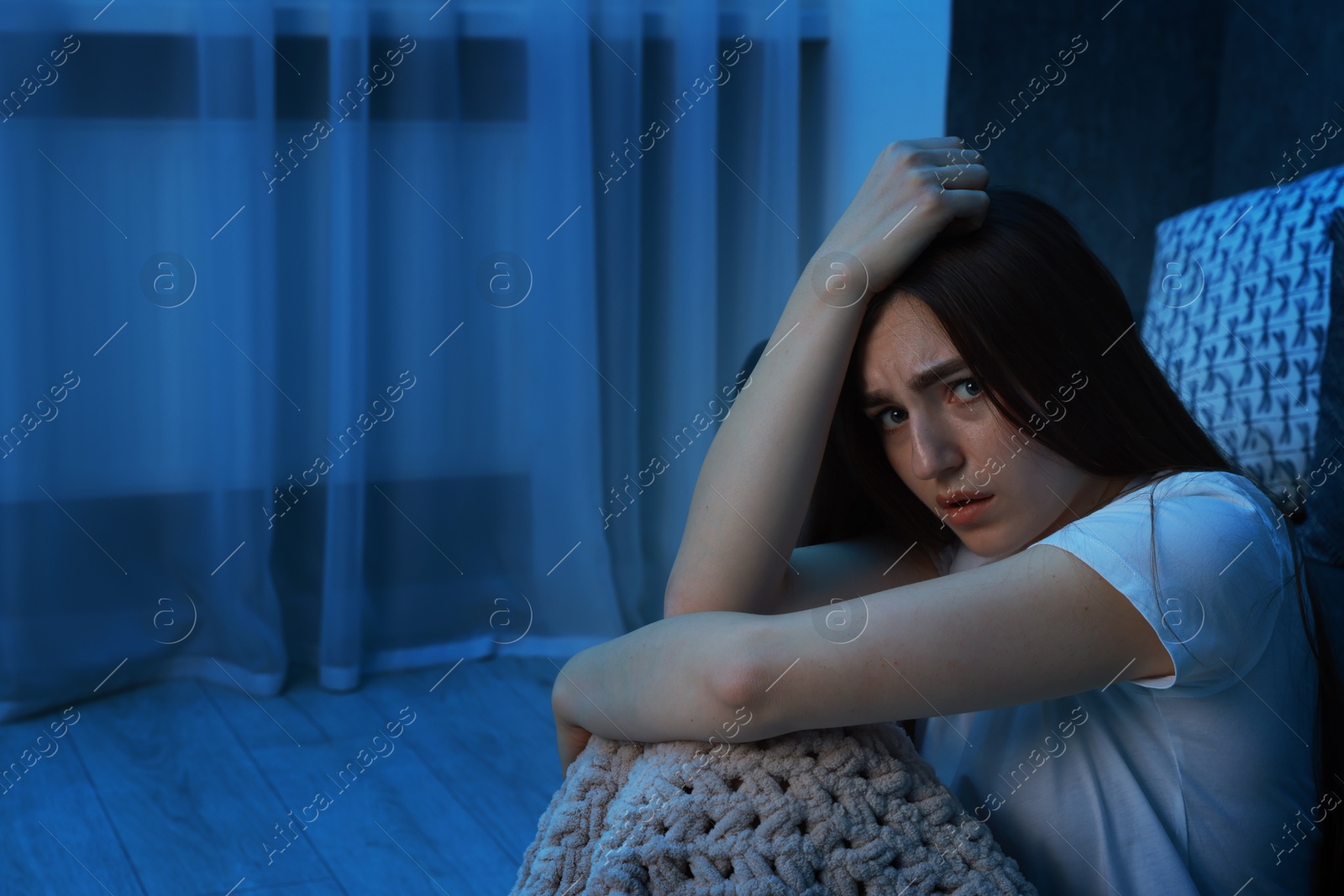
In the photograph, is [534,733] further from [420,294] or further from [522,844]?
[420,294]

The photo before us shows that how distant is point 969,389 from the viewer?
84 cm

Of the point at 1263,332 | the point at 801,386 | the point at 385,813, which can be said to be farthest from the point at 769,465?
the point at 385,813

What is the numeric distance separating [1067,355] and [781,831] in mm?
400

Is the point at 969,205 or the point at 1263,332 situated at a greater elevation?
the point at 969,205

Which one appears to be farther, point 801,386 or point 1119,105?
point 1119,105

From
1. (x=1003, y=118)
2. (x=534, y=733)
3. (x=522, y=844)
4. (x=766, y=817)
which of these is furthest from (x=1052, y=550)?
(x=1003, y=118)

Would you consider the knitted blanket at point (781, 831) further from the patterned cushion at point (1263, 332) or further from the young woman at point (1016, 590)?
the patterned cushion at point (1263, 332)

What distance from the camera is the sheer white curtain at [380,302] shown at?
6.71 feet

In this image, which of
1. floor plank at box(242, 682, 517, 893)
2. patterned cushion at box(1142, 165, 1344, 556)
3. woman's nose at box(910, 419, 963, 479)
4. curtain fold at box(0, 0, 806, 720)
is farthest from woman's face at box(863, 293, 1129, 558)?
curtain fold at box(0, 0, 806, 720)

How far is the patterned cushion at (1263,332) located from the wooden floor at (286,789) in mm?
1082

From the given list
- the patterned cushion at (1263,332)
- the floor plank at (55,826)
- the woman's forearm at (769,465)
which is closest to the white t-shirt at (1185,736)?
the woman's forearm at (769,465)

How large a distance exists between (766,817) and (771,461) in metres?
0.30

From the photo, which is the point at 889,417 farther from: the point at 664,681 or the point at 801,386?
the point at 664,681

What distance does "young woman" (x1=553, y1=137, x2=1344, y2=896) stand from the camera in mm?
700
